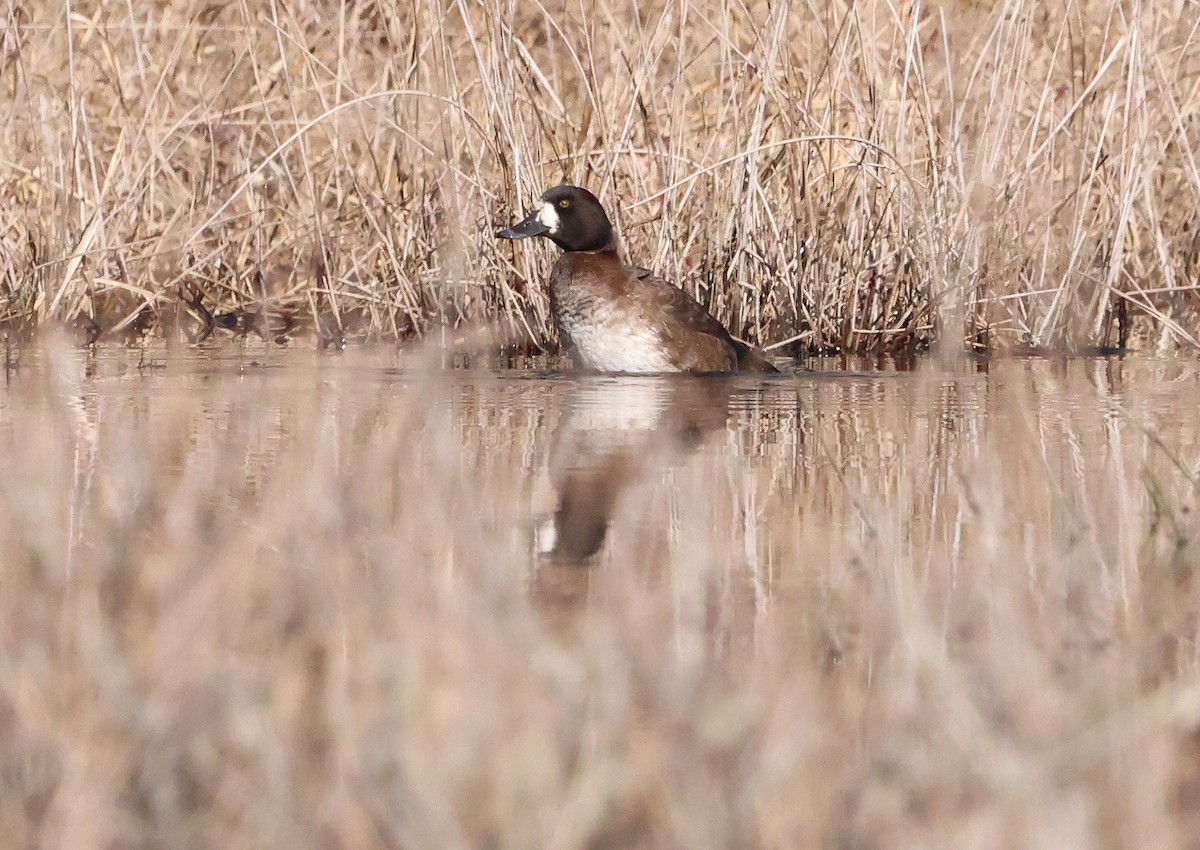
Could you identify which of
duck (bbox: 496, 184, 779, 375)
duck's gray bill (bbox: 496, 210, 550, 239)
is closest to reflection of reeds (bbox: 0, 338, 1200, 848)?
duck (bbox: 496, 184, 779, 375)

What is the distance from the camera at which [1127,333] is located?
7934 millimetres

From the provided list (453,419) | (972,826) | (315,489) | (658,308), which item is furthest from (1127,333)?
(972,826)

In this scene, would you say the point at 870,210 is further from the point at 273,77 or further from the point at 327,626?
the point at 327,626

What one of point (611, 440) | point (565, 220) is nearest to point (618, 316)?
point (565, 220)

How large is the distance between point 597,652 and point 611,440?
2404mm

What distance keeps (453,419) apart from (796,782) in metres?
3.23

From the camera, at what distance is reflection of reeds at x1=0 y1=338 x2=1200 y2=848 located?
1702 mm

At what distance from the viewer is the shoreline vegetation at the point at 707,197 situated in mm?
6621

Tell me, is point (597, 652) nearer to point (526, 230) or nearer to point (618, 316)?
point (618, 316)

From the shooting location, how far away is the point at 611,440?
4.55 metres

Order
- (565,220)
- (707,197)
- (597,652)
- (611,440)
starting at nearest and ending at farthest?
(597,652)
(611,440)
(565,220)
(707,197)

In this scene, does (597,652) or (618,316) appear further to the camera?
(618,316)

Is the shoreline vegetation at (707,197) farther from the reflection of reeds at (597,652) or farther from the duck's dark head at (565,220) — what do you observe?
the reflection of reeds at (597,652)

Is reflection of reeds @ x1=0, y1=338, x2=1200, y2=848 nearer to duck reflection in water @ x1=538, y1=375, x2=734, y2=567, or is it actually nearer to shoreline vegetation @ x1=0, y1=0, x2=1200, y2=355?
duck reflection in water @ x1=538, y1=375, x2=734, y2=567
